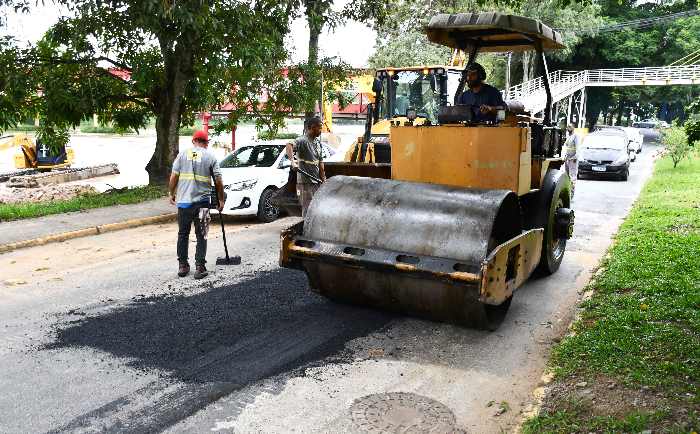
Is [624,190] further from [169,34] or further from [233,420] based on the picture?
[233,420]

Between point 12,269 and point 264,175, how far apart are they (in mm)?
4781

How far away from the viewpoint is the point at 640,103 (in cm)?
6294

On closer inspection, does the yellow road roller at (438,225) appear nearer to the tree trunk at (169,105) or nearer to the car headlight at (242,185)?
the car headlight at (242,185)

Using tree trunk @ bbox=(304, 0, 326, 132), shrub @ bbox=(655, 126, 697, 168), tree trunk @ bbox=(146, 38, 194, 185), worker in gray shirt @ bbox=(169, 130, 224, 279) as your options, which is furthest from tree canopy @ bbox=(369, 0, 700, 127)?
worker in gray shirt @ bbox=(169, 130, 224, 279)

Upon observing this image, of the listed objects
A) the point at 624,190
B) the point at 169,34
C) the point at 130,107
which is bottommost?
the point at 624,190

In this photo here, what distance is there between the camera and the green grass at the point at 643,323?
14.2 feet

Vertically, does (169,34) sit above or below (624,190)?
above

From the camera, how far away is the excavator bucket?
4992 mm

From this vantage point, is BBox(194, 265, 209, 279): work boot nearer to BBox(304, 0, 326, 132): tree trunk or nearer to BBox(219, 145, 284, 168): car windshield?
BBox(219, 145, 284, 168): car windshield

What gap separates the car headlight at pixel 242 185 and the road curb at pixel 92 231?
1767 mm

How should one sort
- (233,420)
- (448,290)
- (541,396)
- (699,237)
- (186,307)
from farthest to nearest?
(699,237)
(186,307)
(448,290)
(541,396)
(233,420)

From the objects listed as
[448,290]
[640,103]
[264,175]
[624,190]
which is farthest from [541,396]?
[640,103]

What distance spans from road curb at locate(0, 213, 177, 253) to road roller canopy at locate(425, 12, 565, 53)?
22.5 ft

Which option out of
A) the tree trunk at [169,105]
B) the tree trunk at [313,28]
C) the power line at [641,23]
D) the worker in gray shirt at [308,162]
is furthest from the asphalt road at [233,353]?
the power line at [641,23]
